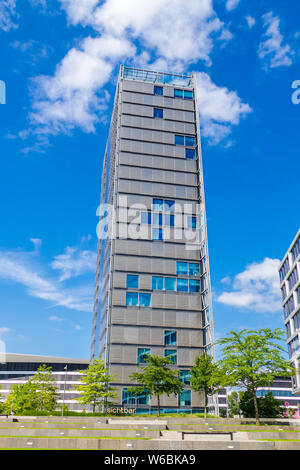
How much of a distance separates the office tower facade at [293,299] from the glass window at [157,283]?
72.7 feet

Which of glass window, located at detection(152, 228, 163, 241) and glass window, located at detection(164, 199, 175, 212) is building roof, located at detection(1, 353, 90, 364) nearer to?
glass window, located at detection(152, 228, 163, 241)

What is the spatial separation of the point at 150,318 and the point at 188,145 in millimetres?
34884

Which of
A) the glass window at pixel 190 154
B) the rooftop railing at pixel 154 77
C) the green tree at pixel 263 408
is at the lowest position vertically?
the green tree at pixel 263 408

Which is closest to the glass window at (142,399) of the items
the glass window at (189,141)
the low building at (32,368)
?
the glass window at (189,141)

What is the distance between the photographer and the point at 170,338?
68.6 metres

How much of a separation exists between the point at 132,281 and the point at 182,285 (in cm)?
882

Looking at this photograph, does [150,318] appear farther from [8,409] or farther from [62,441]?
[62,441]

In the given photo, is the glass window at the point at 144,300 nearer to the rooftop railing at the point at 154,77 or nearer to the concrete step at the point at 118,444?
the rooftop railing at the point at 154,77

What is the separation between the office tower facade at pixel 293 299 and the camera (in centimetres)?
6838

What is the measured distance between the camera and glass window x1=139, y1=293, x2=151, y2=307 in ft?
228

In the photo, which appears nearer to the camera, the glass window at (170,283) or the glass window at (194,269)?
the glass window at (170,283)
